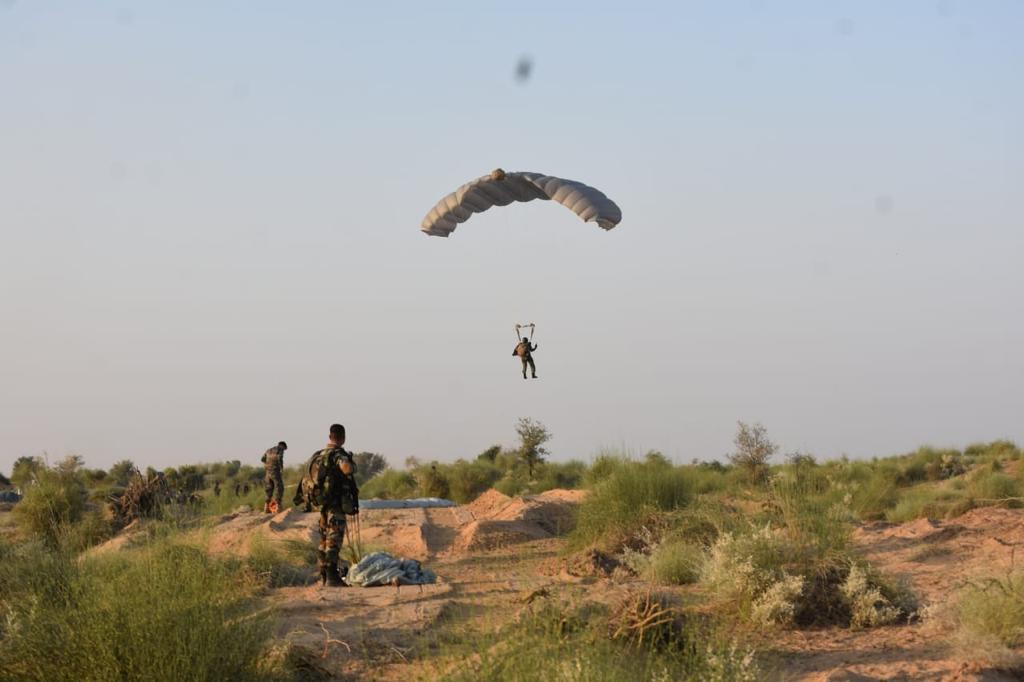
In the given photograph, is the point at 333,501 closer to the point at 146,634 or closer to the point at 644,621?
the point at 644,621

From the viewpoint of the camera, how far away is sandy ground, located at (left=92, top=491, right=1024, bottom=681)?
30.2 ft

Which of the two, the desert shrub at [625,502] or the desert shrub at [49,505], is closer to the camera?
the desert shrub at [625,502]

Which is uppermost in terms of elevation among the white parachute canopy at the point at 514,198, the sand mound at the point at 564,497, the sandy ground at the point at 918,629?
the white parachute canopy at the point at 514,198

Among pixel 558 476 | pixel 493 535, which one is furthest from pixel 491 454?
pixel 493 535

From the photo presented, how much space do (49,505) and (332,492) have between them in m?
9.81

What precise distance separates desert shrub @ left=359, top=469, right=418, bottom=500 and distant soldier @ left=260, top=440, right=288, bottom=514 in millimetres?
6560

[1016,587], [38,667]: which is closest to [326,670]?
[38,667]

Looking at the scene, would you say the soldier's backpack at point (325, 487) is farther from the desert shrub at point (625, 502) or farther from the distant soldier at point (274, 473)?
the distant soldier at point (274, 473)

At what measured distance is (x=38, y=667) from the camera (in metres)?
7.78

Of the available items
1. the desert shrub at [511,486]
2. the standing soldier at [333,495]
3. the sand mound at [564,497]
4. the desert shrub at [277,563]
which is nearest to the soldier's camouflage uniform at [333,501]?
the standing soldier at [333,495]

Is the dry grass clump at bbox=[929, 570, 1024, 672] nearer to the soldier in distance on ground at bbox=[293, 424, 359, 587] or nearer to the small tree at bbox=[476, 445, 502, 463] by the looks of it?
the soldier in distance on ground at bbox=[293, 424, 359, 587]

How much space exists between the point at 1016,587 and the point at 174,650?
714 cm

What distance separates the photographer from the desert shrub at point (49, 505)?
21.6 metres

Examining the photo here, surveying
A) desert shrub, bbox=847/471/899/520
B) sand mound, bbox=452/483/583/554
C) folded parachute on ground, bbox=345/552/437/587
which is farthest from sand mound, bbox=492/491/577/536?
folded parachute on ground, bbox=345/552/437/587
